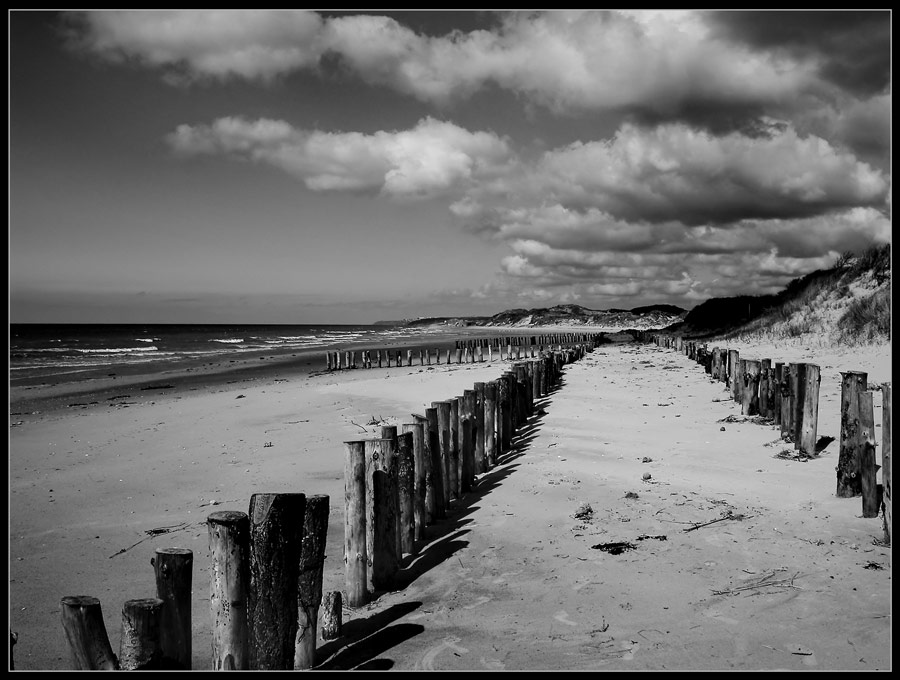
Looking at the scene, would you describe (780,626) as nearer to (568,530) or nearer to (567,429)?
(568,530)

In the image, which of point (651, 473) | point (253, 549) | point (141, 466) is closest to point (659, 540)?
point (651, 473)

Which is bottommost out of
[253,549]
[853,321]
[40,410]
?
[40,410]

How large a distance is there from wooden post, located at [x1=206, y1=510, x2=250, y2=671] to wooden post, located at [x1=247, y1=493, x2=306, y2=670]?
0.29 feet

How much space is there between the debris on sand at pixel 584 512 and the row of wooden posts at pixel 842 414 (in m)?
2.44

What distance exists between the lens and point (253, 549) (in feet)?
10.8

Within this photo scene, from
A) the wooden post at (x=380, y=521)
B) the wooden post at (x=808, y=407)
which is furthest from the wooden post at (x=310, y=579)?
the wooden post at (x=808, y=407)

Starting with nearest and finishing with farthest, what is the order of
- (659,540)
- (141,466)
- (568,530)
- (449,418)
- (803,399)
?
1. (659,540)
2. (568,530)
3. (449,418)
4. (803,399)
5. (141,466)

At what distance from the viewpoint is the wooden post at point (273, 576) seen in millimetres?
3316

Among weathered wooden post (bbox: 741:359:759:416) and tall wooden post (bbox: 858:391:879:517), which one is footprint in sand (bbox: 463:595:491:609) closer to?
tall wooden post (bbox: 858:391:879:517)

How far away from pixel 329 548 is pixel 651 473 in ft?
12.9

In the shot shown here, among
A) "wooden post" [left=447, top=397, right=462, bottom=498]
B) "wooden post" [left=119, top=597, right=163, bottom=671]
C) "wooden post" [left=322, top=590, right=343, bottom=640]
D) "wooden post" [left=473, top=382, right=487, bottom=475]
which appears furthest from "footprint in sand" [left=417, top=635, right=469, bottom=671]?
"wooden post" [left=473, top=382, right=487, bottom=475]

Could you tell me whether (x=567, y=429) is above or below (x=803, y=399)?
below

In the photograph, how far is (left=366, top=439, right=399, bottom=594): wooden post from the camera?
4777 millimetres

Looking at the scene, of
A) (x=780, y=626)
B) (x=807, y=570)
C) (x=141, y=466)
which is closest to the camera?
(x=780, y=626)
